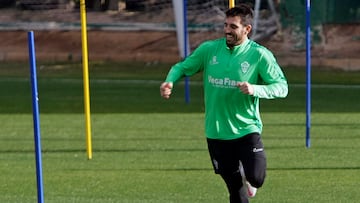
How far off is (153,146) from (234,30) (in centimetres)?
692

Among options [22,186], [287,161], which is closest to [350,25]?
[287,161]

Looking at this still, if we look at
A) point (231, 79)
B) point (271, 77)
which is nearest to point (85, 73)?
point (231, 79)

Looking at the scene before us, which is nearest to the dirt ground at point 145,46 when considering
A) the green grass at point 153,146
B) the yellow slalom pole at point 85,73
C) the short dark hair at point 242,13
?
the green grass at point 153,146

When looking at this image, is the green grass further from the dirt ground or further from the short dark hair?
the dirt ground

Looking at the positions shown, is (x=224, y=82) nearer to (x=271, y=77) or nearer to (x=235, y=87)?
(x=235, y=87)

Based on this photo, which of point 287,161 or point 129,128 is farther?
point 129,128

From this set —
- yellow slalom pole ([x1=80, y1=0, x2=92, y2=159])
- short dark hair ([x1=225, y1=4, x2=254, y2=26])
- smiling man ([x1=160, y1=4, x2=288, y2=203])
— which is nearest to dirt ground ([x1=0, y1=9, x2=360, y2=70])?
yellow slalom pole ([x1=80, y1=0, x2=92, y2=159])

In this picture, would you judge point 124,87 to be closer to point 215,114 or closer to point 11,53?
point 11,53

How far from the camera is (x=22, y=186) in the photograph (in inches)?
472

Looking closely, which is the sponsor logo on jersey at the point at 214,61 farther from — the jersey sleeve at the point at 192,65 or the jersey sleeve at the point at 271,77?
the jersey sleeve at the point at 271,77

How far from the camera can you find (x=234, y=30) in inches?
332

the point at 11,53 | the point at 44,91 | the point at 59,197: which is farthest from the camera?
the point at 11,53

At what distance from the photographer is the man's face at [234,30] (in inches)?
330

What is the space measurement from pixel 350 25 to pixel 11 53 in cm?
1008
